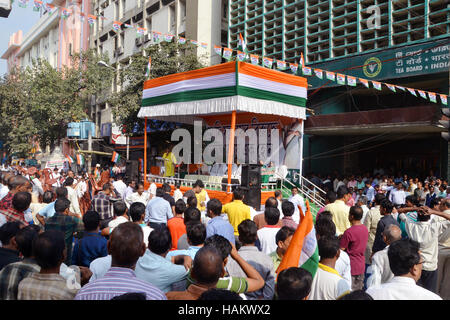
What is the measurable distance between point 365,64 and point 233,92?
8677 millimetres

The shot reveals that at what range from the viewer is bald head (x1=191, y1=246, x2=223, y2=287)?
246 centimetres

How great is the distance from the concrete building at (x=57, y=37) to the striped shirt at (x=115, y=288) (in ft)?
104

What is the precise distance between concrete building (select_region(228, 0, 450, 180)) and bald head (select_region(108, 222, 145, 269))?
13.1 m

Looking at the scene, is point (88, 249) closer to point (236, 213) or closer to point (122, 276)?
point (122, 276)

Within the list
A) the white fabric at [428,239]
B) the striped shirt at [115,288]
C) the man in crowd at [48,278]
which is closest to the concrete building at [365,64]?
the white fabric at [428,239]

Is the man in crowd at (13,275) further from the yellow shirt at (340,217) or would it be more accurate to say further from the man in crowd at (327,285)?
the yellow shirt at (340,217)

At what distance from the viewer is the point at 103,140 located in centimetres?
3111

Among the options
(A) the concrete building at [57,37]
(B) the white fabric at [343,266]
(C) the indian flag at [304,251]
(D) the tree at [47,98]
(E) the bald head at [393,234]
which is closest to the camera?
(C) the indian flag at [304,251]

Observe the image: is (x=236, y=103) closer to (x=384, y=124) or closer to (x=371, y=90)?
(x=384, y=124)

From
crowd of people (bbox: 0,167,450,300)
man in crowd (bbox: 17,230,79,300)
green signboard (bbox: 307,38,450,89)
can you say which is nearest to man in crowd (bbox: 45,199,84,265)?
crowd of people (bbox: 0,167,450,300)

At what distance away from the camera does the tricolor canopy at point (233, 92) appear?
1123 centimetres

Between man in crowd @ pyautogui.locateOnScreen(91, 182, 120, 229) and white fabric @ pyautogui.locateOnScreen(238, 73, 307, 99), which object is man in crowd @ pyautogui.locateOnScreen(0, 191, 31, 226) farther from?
white fabric @ pyautogui.locateOnScreen(238, 73, 307, 99)

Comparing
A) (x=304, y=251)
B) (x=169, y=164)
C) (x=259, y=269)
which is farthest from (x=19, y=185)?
(x=169, y=164)

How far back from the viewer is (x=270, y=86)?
39.0 feet
